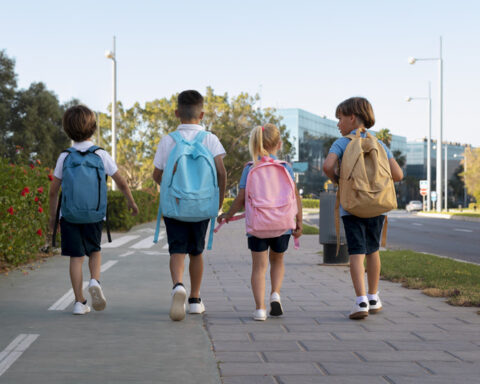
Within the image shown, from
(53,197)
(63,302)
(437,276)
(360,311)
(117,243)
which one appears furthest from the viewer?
(117,243)

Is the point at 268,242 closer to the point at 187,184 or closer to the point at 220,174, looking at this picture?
the point at 220,174

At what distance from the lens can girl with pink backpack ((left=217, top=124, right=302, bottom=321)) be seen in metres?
5.59

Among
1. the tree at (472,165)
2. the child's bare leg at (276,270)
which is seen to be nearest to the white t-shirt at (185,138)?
the child's bare leg at (276,270)

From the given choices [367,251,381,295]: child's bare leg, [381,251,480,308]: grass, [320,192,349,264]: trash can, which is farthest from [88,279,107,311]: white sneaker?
[320,192,349,264]: trash can

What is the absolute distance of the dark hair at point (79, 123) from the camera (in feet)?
19.4

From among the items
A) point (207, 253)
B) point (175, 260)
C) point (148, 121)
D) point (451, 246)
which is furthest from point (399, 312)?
point (148, 121)

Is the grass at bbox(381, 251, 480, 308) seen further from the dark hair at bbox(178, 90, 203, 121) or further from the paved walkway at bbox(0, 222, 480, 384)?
the dark hair at bbox(178, 90, 203, 121)

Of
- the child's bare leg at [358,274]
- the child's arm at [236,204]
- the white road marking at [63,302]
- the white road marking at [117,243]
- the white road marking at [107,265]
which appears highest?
the child's arm at [236,204]

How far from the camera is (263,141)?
5.81m

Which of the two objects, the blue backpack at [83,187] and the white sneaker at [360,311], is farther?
the blue backpack at [83,187]

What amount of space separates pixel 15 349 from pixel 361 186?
298 centimetres

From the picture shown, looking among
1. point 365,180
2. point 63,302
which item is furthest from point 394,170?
point 63,302

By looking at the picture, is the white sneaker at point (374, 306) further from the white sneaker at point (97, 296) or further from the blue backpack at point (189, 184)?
the white sneaker at point (97, 296)

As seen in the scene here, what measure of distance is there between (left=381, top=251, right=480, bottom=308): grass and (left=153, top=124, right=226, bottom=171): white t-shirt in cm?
284
